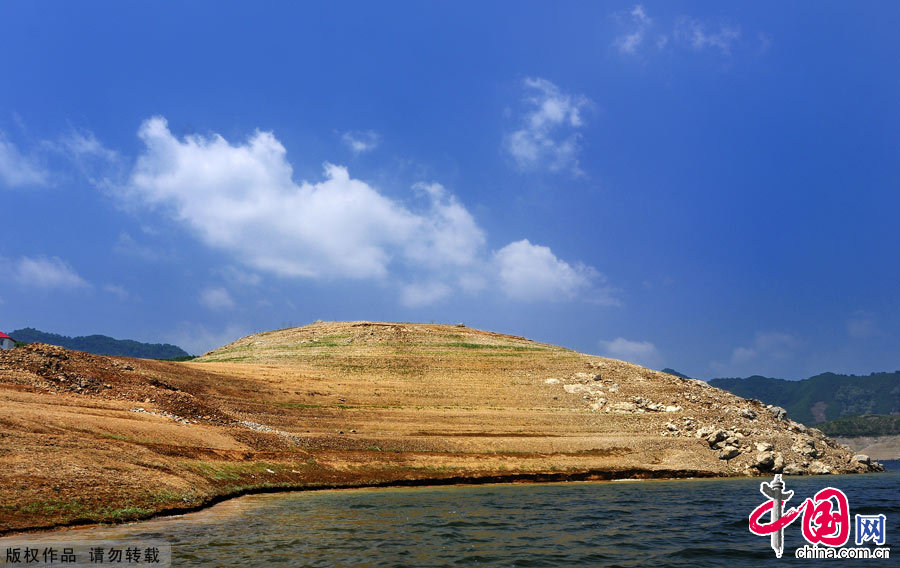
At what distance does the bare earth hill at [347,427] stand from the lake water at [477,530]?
12.6 feet

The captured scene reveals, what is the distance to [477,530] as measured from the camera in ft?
74.7

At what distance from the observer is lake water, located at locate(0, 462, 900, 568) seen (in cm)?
1788

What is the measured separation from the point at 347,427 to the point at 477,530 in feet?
99.0

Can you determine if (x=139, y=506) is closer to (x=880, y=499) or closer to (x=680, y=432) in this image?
(x=880, y=499)

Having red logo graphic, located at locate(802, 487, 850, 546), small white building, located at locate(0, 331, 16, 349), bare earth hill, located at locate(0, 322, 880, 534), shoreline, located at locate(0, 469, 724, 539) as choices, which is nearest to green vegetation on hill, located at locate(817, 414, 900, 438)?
bare earth hill, located at locate(0, 322, 880, 534)

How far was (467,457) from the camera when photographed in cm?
4566

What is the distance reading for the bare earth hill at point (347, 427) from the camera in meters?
27.4

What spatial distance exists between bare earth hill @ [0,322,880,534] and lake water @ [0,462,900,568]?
12.6ft

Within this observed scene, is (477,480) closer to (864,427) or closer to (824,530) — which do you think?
(824,530)

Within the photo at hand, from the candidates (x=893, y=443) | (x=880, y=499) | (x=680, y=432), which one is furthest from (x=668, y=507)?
(x=893, y=443)

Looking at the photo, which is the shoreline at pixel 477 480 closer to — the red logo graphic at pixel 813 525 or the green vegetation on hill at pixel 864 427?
the red logo graphic at pixel 813 525

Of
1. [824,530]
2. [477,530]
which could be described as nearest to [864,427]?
[824,530]

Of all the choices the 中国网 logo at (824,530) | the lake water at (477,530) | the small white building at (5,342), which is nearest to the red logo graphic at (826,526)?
the 中国网 logo at (824,530)

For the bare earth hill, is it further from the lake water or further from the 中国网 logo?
the 中国网 logo
